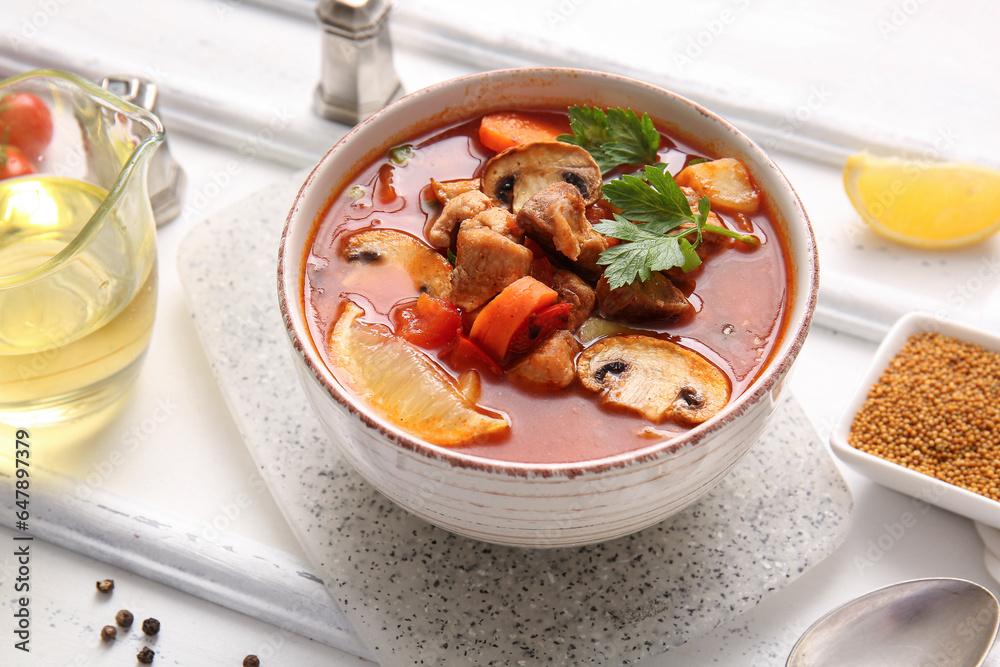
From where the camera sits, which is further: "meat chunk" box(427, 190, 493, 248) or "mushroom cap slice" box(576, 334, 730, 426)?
"meat chunk" box(427, 190, 493, 248)

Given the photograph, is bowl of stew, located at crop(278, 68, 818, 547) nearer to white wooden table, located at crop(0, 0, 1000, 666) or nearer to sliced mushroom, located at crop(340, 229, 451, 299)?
sliced mushroom, located at crop(340, 229, 451, 299)

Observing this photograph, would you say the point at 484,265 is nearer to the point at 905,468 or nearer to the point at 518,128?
the point at 518,128

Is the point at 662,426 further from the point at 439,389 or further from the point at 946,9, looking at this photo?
the point at 946,9

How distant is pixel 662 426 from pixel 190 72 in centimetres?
231

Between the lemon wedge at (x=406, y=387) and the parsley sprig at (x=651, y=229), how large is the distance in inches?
15.9

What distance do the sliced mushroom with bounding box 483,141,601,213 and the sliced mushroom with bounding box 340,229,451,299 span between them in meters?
0.22

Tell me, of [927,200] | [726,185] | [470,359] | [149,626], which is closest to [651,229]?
[726,185]

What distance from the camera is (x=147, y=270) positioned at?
93.4 inches

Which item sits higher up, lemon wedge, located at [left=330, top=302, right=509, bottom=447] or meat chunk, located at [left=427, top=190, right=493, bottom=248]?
meat chunk, located at [left=427, top=190, right=493, bottom=248]

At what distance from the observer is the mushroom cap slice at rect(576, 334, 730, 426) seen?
182 centimetres

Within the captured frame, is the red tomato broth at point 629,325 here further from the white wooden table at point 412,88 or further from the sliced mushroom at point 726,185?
the white wooden table at point 412,88

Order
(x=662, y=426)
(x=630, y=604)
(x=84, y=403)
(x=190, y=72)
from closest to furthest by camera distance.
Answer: (x=662, y=426) < (x=630, y=604) < (x=84, y=403) < (x=190, y=72)

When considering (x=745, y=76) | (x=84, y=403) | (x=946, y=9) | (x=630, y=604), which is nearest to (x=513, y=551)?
(x=630, y=604)

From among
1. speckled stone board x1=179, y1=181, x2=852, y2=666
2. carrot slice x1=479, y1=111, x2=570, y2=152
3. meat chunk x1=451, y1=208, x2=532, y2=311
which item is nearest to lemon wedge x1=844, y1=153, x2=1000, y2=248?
speckled stone board x1=179, y1=181, x2=852, y2=666
